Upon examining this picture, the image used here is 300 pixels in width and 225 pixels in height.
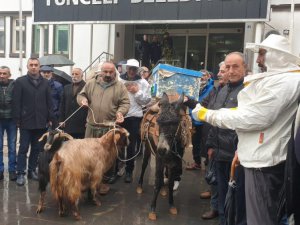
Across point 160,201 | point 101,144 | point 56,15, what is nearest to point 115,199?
point 160,201

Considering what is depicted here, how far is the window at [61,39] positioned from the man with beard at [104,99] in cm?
967

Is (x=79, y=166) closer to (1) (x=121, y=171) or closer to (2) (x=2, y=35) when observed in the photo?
(1) (x=121, y=171)

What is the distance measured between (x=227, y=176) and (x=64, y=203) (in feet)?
6.91

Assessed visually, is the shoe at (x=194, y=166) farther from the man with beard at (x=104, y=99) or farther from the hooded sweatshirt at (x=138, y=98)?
the man with beard at (x=104, y=99)

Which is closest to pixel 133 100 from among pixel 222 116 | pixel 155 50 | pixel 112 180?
pixel 112 180

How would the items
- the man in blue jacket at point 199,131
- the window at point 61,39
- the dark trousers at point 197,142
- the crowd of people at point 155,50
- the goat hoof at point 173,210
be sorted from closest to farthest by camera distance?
the goat hoof at point 173,210 → the man in blue jacket at point 199,131 → the dark trousers at point 197,142 → the crowd of people at point 155,50 → the window at point 61,39

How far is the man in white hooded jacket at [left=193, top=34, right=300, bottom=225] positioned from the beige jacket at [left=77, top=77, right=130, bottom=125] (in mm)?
2935

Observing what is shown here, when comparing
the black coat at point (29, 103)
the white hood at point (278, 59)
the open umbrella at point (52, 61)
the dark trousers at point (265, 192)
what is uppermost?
the open umbrella at point (52, 61)

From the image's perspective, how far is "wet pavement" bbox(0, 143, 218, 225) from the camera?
A: 190 inches

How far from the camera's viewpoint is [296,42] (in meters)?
10.8

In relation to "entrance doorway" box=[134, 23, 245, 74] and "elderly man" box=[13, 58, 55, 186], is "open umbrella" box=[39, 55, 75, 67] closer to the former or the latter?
"elderly man" box=[13, 58, 55, 186]

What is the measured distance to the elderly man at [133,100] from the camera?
6.61m

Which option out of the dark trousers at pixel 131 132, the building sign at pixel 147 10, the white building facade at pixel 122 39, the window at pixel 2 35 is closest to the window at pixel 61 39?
the white building facade at pixel 122 39

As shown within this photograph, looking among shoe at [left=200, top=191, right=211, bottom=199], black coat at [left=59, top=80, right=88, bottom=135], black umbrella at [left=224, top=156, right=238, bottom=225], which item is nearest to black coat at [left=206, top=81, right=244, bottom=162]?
black umbrella at [left=224, top=156, right=238, bottom=225]
